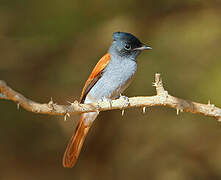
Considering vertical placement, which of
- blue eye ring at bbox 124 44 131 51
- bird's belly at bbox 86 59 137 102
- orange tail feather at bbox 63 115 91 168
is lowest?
orange tail feather at bbox 63 115 91 168

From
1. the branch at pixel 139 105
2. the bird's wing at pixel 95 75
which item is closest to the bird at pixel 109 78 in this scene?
the bird's wing at pixel 95 75

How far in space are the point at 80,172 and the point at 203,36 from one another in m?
3.48

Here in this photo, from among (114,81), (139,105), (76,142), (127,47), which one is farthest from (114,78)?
(139,105)

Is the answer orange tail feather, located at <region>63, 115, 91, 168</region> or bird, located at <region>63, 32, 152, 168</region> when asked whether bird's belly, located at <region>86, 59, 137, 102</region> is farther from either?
orange tail feather, located at <region>63, 115, 91, 168</region>

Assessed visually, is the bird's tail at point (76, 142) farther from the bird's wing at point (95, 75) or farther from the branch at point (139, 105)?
the branch at point (139, 105)

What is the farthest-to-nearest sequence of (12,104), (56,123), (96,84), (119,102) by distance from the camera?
(56,123) < (12,104) < (96,84) < (119,102)

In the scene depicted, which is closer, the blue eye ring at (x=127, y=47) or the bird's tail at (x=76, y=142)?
the bird's tail at (x=76, y=142)

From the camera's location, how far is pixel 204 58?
22.5 ft

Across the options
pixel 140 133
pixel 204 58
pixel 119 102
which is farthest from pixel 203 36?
pixel 119 102

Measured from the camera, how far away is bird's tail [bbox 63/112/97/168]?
4887 millimetres

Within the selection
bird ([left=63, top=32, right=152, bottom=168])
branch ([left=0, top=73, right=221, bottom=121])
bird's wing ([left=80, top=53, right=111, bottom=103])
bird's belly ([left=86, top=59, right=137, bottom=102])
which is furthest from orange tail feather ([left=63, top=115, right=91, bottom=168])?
branch ([left=0, top=73, right=221, bottom=121])

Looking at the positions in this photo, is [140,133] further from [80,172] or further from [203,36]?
[203,36]

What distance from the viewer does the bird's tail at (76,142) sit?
192 inches

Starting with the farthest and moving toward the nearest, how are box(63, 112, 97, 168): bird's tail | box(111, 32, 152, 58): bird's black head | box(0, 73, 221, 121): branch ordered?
box(111, 32, 152, 58): bird's black head → box(63, 112, 97, 168): bird's tail → box(0, 73, 221, 121): branch
